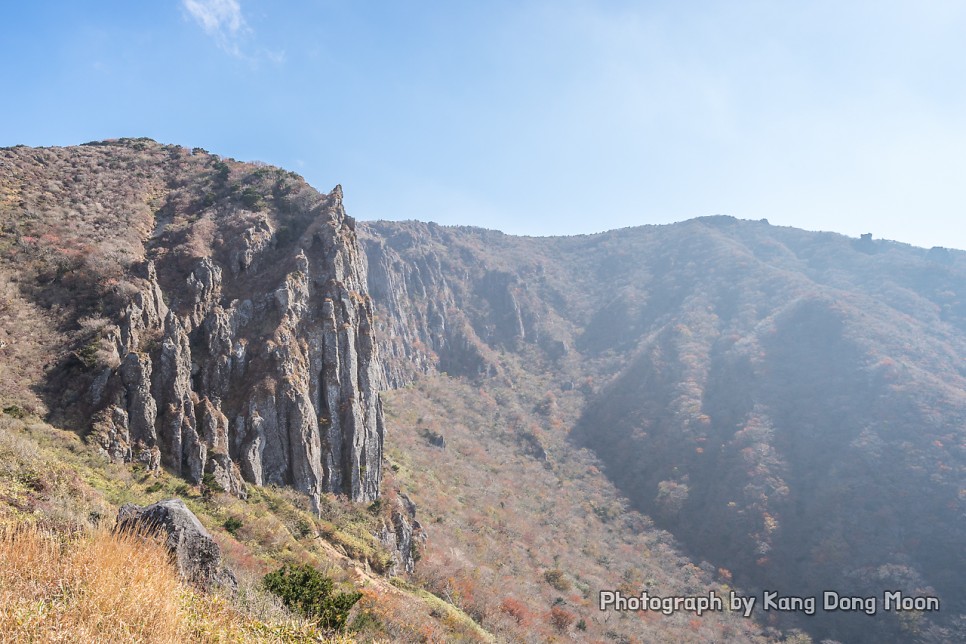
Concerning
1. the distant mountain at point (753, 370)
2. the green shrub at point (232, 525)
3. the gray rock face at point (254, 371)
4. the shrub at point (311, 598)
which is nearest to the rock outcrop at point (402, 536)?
the gray rock face at point (254, 371)

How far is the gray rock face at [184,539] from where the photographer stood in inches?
364

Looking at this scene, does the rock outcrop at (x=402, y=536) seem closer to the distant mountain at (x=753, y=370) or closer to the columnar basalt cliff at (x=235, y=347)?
the columnar basalt cliff at (x=235, y=347)

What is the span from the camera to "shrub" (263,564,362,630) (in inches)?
422

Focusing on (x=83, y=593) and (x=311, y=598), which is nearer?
(x=83, y=593)

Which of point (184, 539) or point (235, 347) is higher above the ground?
point (235, 347)

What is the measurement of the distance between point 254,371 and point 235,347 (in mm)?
1956

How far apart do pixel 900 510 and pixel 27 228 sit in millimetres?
90733

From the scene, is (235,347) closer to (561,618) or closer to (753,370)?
(561,618)

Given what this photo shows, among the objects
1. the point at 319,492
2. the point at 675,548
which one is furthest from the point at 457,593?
the point at 675,548

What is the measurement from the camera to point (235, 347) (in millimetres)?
28344

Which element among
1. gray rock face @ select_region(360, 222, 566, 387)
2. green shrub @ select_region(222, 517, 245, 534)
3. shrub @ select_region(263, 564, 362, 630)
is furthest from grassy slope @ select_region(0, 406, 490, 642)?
gray rock face @ select_region(360, 222, 566, 387)

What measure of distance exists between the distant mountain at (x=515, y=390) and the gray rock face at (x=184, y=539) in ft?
46.7

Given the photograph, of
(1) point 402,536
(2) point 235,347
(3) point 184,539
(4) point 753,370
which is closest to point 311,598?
(3) point 184,539

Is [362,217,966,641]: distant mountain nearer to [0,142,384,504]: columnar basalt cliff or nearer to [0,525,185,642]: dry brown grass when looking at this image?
[0,142,384,504]: columnar basalt cliff
